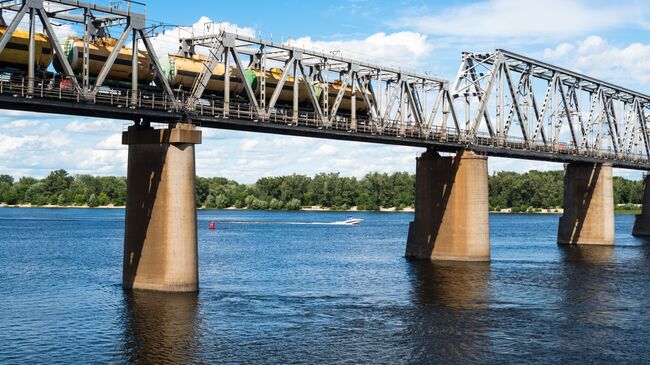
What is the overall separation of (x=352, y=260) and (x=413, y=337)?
42.7 metres

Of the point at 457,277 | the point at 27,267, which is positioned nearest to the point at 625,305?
the point at 457,277

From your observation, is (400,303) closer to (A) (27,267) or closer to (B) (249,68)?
(B) (249,68)

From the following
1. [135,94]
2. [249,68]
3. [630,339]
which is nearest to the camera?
[630,339]

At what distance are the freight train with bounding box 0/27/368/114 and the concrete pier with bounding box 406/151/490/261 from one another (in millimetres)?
15013

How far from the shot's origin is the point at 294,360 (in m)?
35.8

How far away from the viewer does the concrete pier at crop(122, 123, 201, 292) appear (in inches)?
1921

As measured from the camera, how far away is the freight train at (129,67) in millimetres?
45844

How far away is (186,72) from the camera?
55.3 meters

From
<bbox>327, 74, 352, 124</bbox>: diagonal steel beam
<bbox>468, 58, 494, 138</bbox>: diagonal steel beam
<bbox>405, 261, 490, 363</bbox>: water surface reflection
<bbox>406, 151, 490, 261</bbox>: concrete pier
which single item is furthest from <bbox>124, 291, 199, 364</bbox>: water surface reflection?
<bbox>468, 58, 494, 138</bbox>: diagonal steel beam

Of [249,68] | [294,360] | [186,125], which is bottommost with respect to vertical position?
[294,360]

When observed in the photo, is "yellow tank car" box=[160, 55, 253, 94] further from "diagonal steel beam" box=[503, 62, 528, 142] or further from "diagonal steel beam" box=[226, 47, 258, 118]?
"diagonal steel beam" box=[503, 62, 528, 142]

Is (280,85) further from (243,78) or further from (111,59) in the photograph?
(111,59)

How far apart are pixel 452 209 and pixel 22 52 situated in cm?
4129

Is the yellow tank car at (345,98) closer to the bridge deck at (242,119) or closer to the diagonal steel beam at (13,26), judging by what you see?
the bridge deck at (242,119)
